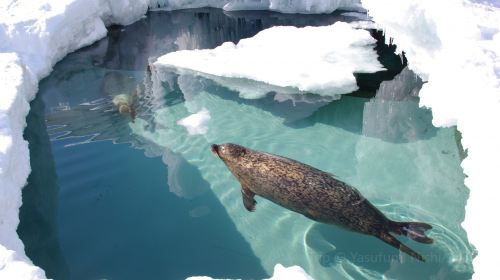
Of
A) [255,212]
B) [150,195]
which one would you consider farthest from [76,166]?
[255,212]

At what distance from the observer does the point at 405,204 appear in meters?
5.18

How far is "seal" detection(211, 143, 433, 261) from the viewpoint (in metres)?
4.35

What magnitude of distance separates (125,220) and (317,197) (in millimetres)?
2315

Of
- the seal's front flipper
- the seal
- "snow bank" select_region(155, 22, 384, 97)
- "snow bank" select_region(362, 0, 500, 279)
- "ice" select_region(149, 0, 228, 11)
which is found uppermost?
"snow bank" select_region(362, 0, 500, 279)

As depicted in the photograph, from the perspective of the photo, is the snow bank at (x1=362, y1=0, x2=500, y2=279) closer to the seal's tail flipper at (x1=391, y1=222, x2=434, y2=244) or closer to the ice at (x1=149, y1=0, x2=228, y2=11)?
the seal's tail flipper at (x1=391, y1=222, x2=434, y2=244)

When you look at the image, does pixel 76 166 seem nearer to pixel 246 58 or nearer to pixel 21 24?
pixel 246 58

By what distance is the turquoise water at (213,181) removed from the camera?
4574mm

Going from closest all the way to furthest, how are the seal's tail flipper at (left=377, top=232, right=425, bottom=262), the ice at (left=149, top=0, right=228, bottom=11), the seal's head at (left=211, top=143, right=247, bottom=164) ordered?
the seal's tail flipper at (left=377, top=232, right=425, bottom=262)
the seal's head at (left=211, top=143, right=247, bottom=164)
the ice at (left=149, top=0, right=228, bottom=11)

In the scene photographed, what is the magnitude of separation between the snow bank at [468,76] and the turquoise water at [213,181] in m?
1.03

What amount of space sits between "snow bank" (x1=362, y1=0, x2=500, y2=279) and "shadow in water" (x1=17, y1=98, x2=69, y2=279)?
3.87m

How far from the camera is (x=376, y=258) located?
448 cm

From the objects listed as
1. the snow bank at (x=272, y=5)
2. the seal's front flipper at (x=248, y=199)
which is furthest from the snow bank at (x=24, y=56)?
the seal's front flipper at (x=248, y=199)

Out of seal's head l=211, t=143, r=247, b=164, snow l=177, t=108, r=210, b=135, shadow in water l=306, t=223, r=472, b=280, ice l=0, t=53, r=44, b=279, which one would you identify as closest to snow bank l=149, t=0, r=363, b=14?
snow l=177, t=108, r=210, b=135

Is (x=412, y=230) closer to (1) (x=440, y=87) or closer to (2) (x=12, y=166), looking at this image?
(1) (x=440, y=87)
